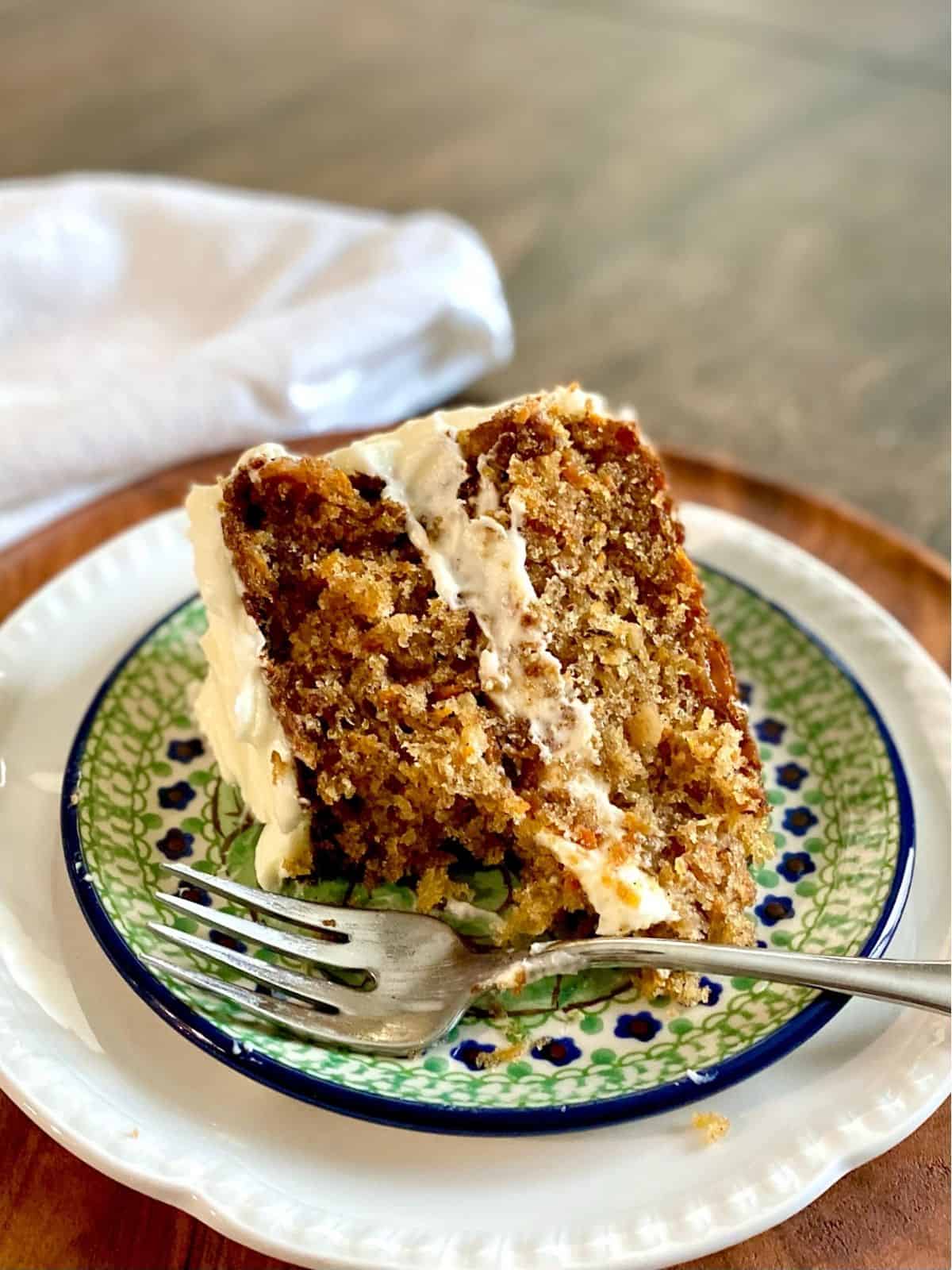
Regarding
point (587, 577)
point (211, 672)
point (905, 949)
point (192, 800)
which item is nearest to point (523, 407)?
point (587, 577)

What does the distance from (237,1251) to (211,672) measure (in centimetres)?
78

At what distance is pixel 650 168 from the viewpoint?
4.15 m

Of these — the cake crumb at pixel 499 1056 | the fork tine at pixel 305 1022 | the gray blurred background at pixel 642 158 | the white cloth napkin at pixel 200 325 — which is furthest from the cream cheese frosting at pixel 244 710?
the gray blurred background at pixel 642 158

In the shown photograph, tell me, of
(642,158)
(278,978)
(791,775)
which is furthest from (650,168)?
(278,978)

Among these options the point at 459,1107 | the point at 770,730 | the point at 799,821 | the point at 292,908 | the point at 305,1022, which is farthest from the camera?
the point at 770,730

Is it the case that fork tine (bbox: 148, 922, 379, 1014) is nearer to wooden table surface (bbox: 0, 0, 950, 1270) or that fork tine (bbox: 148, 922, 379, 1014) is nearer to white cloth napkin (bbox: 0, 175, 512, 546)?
wooden table surface (bbox: 0, 0, 950, 1270)

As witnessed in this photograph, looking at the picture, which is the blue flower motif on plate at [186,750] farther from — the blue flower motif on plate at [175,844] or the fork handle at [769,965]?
the fork handle at [769,965]

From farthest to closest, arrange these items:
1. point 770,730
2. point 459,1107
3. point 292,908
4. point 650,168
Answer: point 650,168, point 770,730, point 292,908, point 459,1107

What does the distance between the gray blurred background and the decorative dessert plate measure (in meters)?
1.51

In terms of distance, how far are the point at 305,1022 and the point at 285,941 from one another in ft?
0.38

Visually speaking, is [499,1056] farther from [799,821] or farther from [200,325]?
[200,325]

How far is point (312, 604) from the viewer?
5.58 ft

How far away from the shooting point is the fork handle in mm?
1362

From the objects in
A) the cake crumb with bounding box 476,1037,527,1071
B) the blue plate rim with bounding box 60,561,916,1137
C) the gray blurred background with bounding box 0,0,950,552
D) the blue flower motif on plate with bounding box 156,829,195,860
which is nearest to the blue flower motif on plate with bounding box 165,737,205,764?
the blue flower motif on plate with bounding box 156,829,195,860
